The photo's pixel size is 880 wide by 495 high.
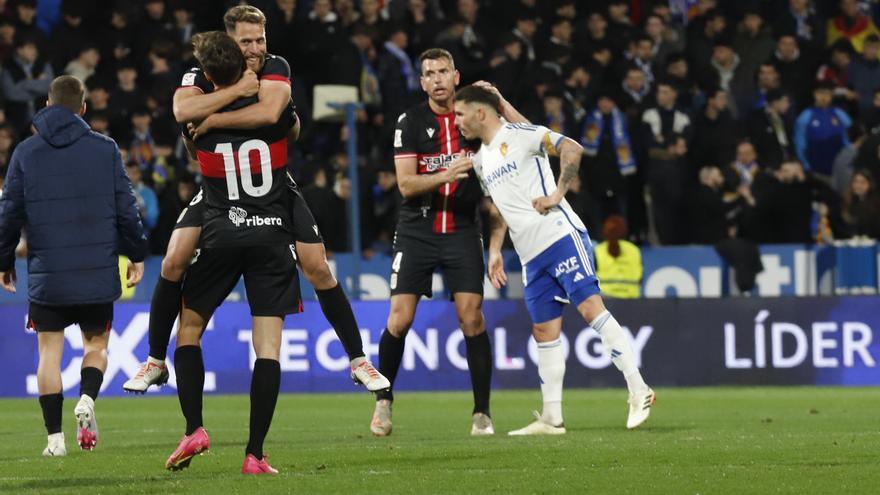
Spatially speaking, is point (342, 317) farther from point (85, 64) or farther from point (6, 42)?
point (6, 42)

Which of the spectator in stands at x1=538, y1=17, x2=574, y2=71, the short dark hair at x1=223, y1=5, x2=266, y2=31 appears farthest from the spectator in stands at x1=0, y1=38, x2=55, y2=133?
the short dark hair at x1=223, y1=5, x2=266, y2=31

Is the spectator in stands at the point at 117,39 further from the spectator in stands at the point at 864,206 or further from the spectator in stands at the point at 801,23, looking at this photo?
the spectator in stands at the point at 864,206

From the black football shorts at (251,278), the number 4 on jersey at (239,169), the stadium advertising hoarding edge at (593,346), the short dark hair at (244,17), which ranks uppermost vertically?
the short dark hair at (244,17)

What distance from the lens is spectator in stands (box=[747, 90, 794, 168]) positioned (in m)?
22.5

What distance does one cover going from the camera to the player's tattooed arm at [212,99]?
30.0 ft

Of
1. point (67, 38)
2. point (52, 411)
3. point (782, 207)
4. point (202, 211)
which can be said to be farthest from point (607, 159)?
point (202, 211)

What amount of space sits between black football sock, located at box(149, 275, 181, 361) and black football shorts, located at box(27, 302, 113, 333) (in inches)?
46.6

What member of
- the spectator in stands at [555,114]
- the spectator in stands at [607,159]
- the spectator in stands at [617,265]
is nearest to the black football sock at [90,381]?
the spectator in stands at [617,265]

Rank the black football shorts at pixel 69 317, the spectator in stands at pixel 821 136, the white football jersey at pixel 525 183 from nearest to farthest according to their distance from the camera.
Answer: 1. the black football shorts at pixel 69 317
2. the white football jersey at pixel 525 183
3. the spectator in stands at pixel 821 136

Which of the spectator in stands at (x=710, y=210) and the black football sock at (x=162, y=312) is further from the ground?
the black football sock at (x=162, y=312)

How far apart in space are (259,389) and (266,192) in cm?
103

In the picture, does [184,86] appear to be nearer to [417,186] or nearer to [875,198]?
[417,186]

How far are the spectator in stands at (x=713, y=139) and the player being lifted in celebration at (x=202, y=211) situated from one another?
12.6 meters

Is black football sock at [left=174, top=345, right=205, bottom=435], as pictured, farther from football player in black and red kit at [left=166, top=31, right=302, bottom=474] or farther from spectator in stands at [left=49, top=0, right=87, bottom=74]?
spectator in stands at [left=49, top=0, right=87, bottom=74]
